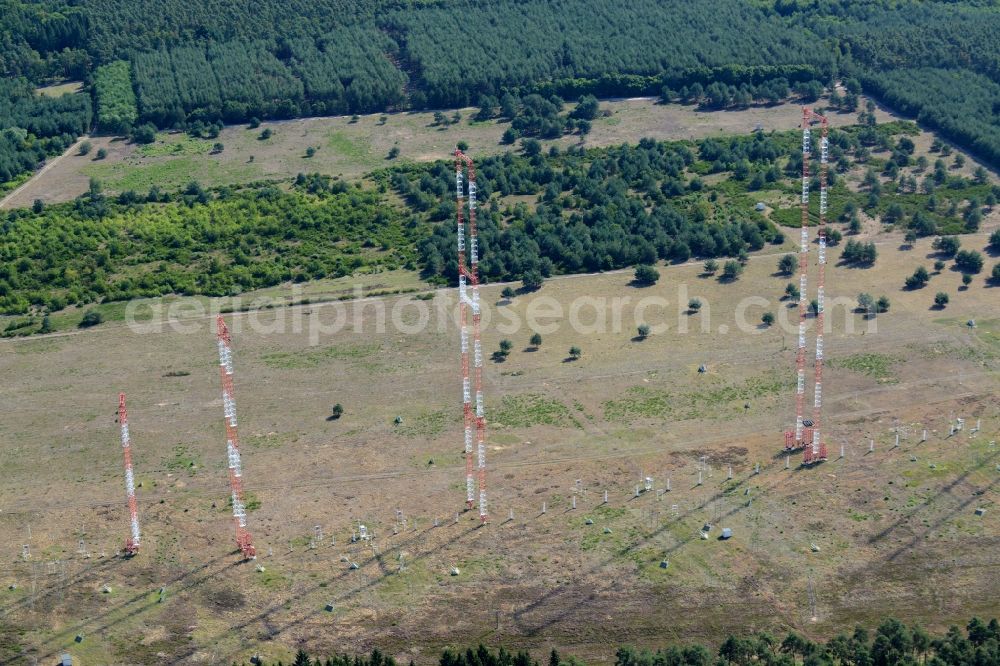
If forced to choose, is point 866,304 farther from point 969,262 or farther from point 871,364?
point 969,262

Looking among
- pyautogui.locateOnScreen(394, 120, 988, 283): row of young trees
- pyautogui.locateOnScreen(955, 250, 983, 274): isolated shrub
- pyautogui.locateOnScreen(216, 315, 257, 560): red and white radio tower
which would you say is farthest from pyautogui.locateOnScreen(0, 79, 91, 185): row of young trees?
pyautogui.locateOnScreen(955, 250, 983, 274): isolated shrub

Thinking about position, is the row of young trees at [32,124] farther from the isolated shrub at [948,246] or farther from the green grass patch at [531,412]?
the isolated shrub at [948,246]

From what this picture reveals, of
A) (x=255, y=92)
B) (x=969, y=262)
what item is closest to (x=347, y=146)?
(x=255, y=92)

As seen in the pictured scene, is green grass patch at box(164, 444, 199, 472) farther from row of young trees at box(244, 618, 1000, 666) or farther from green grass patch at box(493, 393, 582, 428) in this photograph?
row of young trees at box(244, 618, 1000, 666)

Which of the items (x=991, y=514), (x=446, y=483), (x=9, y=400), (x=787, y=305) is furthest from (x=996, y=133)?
(x=9, y=400)

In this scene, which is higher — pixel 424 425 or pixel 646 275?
pixel 646 275

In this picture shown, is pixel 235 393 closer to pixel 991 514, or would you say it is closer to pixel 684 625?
pixel 684 625

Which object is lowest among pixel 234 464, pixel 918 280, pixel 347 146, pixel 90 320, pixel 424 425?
pixel 424 425
